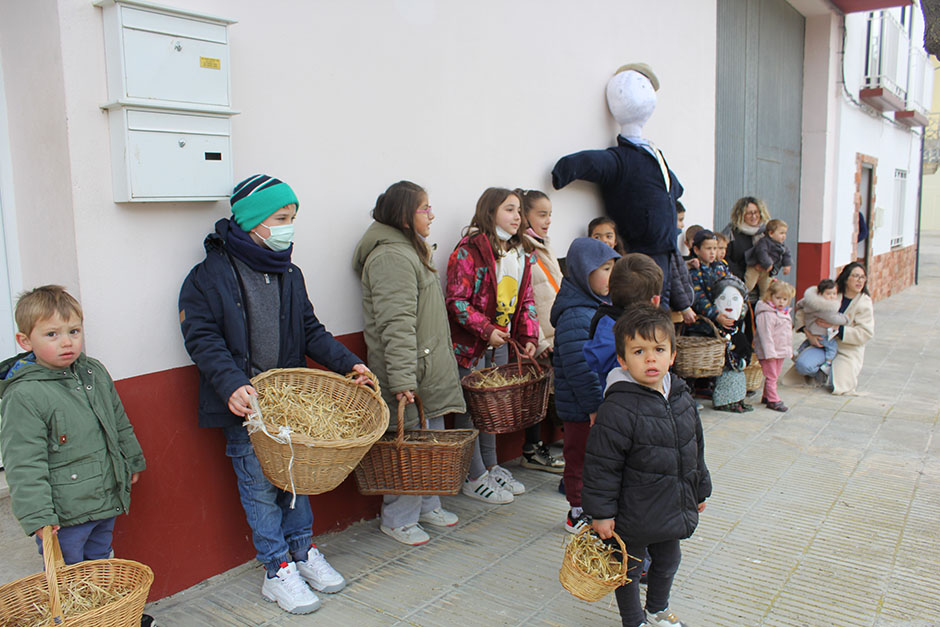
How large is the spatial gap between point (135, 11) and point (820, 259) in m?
10.7

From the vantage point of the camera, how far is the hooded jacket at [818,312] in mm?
7125

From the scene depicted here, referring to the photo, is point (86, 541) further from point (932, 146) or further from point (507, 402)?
point (932, 146)

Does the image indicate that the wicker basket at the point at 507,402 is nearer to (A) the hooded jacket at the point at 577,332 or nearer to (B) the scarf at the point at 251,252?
(A) the hooded jacket at the point at 577,332

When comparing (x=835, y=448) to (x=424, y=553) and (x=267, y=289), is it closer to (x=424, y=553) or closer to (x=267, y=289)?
(x=424, y=553)

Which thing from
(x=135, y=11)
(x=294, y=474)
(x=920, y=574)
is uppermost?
(x=135, y=11)

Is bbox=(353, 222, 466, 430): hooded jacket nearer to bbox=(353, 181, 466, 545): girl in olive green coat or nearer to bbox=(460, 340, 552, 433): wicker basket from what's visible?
bbox=(353, 181, 466, 545): girl in olive green coat

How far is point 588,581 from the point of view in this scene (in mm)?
2760

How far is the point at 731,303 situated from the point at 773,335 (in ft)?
2.32

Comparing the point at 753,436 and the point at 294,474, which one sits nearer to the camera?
the point at 294,474

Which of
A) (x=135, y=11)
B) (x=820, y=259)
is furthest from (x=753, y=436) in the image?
(x=820, y=259)

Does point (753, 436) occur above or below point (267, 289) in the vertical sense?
below

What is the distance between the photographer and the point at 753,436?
5961 millimetres

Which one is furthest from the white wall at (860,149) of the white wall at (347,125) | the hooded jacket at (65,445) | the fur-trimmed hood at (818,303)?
the hooded jacket at (65,445)

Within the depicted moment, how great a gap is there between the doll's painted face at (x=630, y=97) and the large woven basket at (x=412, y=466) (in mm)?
3399
